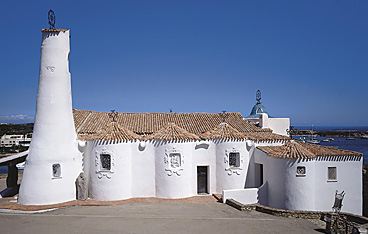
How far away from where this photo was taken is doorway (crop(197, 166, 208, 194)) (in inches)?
870

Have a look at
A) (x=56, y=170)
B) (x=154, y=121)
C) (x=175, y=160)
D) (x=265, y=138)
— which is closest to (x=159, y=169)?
(x=175, y=160)

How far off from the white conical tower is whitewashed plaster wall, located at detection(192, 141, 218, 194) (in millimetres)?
8349

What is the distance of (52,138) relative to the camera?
19172 millimetres

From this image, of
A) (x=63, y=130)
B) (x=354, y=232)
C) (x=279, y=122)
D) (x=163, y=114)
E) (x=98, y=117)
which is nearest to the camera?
(x=354, y=232)

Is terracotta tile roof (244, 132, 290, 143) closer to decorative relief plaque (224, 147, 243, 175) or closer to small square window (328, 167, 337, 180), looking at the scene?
decorative relief plaque (224, 147, 243, 175)

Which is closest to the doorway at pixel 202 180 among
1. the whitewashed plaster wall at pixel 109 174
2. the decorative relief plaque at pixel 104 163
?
the whitewashed plaster wall at pixel 109 174

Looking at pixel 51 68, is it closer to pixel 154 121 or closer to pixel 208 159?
pixel 154 121

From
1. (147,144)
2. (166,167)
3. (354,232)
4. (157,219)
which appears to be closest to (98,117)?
(147,144)

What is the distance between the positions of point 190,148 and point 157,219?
Answer: 6669 millimetres

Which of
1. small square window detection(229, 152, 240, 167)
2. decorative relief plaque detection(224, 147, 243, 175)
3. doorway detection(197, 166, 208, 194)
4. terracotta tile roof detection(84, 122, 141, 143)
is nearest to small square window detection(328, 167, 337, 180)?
decorative relief plaque detection(224, 147, 243, 175)

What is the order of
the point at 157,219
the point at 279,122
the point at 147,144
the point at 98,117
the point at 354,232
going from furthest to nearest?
the point at 279,122, the point at 98,117, the point at 147,144, the point at 157,219, the point at 354,232

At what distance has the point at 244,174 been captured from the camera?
2183 cm

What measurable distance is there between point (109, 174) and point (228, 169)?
8.48 m

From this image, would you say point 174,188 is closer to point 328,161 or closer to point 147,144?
point 147,144
